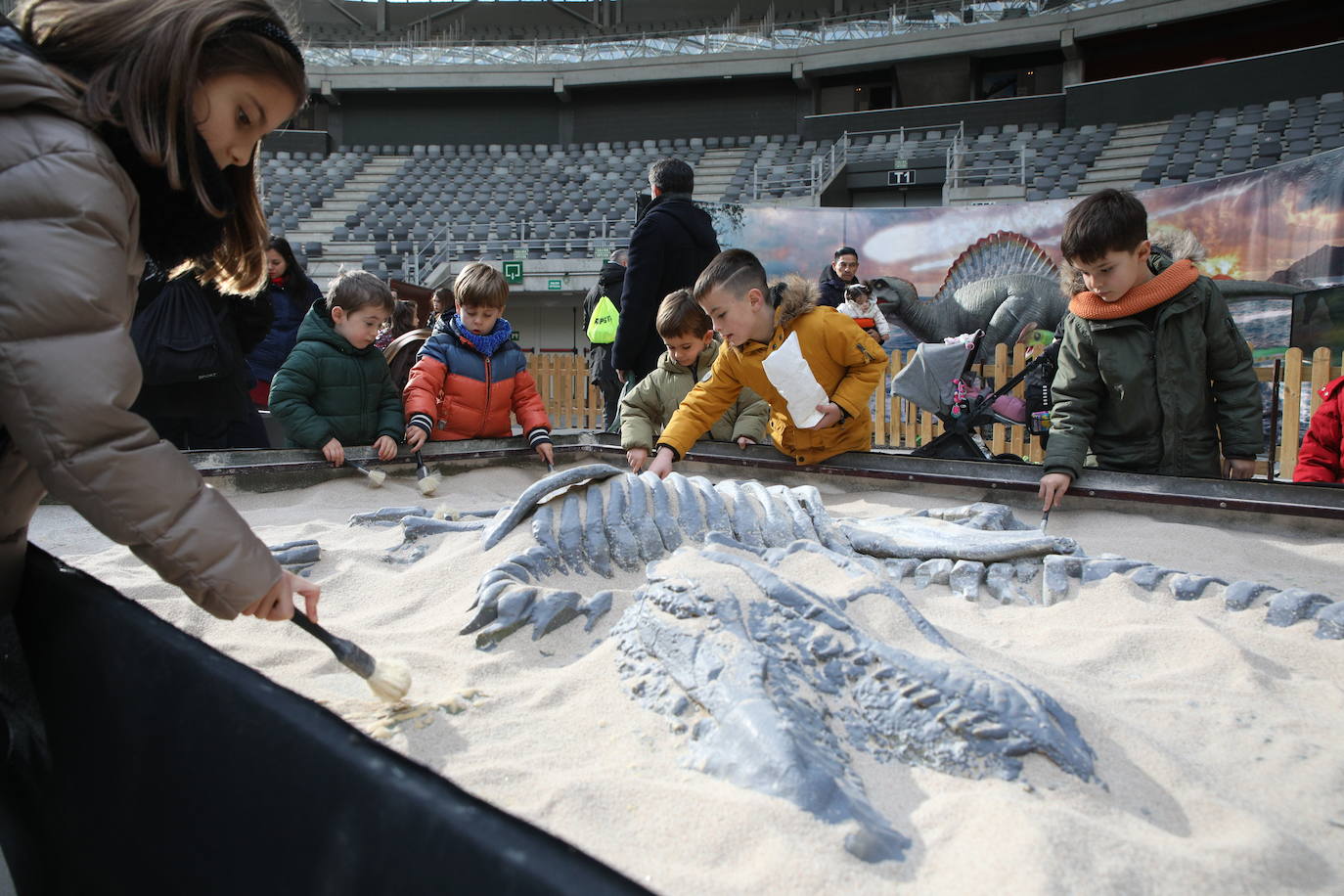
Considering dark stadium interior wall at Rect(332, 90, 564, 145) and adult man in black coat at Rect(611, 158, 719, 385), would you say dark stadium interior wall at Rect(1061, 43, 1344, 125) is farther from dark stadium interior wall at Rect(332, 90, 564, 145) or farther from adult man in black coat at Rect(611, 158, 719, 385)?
adult man in black coat at Rect(611, 158, 719, 385)

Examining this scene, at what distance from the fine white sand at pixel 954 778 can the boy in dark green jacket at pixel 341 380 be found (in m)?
1.39

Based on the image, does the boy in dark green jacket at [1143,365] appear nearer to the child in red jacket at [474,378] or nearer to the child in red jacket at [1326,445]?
the child in red jacket at [1326,445]

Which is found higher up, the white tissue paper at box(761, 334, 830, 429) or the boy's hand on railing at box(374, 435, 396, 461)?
the white tissue paper at box(761, 334, 830, 429)

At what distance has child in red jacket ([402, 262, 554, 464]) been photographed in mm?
4070

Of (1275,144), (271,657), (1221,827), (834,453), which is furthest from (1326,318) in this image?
(1275,144)

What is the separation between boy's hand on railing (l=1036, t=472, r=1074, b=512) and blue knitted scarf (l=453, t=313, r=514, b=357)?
94.8 inches

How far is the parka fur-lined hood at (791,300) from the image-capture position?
355cm

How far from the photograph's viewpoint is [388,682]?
5.01 feet

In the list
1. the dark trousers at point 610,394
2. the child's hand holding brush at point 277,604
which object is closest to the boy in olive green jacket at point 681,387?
the dark trousers at point 610,394

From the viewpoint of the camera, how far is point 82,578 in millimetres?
1273

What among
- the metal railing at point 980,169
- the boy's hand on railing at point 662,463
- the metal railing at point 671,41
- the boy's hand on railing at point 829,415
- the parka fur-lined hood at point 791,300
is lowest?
the boy's hand on railing at point 662,463

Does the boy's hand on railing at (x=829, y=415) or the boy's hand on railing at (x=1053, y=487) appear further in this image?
the boy's hand on railing at (x=829, y=415)

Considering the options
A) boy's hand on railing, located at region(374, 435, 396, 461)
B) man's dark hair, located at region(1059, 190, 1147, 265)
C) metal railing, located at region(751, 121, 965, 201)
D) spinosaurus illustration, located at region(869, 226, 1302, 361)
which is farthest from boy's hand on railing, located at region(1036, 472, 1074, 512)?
metal railing, located at region(751, 121, 965, 201)

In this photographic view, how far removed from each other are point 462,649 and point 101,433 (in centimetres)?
90
